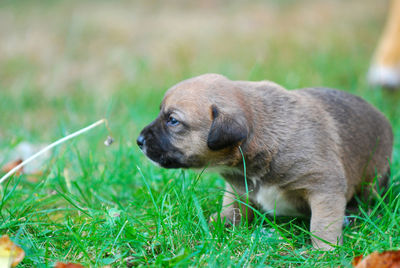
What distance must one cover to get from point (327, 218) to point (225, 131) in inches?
38.2

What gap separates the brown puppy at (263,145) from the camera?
3.34m

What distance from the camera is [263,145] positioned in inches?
135

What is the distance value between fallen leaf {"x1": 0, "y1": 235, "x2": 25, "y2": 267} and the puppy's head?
113cm

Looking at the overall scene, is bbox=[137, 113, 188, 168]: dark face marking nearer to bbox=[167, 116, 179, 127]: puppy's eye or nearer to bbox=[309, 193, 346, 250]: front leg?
bbox=[167, 116, 179, 127]: puppy's eye

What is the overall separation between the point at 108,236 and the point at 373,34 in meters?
7.29

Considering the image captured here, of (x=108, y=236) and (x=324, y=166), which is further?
(x=324, y=166)

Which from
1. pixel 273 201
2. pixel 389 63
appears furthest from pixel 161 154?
pixel 389 63

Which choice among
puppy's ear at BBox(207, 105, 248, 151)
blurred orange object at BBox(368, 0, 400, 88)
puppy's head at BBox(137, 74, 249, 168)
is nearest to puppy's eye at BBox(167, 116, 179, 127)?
puppy's head at BBox(137, 74, 249, 168)

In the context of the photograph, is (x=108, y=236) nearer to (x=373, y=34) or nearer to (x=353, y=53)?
(x=353, y=53)

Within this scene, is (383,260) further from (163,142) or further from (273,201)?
(163,142)

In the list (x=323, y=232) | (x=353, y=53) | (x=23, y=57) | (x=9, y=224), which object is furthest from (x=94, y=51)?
(x=323, y=232)

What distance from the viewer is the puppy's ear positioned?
323cm

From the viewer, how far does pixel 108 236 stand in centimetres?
327

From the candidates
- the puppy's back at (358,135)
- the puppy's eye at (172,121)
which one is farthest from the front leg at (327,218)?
the puppy's eye at (172,121)
